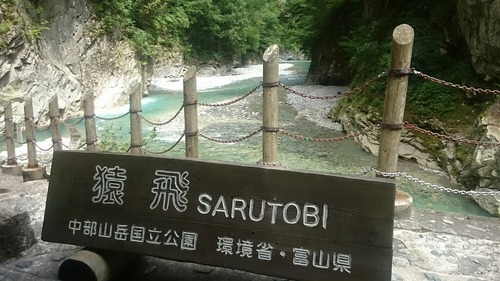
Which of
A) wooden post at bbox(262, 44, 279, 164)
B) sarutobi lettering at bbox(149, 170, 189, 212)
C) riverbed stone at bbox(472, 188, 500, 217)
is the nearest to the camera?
sarutobi lettering at bbox(149, 170, 189, 212)

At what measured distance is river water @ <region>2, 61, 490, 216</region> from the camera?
6102mm

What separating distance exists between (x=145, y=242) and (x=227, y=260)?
0.48 m

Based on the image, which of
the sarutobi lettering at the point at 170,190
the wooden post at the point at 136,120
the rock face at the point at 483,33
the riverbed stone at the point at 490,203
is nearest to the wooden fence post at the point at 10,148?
the wooden post at the point at 136,120

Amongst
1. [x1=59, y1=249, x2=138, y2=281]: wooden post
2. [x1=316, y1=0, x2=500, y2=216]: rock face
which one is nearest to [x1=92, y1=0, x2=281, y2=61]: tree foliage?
[x1=316, y1=0, x2=500, y2=216]: rock face

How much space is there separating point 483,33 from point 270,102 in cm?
530

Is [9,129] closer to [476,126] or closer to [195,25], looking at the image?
[476,126]

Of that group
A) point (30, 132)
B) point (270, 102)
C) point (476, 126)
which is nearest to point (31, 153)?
point (30, 132)

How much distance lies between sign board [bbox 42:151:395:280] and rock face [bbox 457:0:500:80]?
6045 millimetres

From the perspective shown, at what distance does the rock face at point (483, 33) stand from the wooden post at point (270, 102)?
4.84m

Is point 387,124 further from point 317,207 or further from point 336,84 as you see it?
point 336,84

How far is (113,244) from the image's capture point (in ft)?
7.11

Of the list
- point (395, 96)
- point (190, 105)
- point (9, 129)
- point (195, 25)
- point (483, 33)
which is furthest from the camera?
point (195, 25)

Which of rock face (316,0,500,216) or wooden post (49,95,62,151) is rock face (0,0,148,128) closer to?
wooden post (49,95,62,151)

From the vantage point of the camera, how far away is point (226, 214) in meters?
2.02
